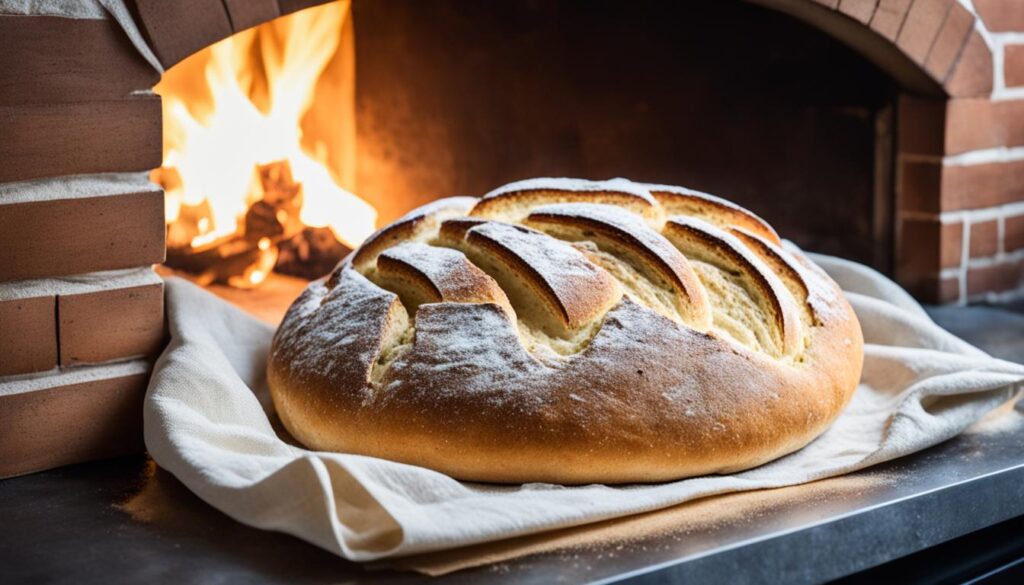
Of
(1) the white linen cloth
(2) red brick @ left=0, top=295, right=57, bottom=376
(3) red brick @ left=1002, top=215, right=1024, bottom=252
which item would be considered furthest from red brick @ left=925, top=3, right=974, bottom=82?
(2) red brick @ left=0, top=295, right=57, bottom=376

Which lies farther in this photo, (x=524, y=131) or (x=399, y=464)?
(x=524, y=131)

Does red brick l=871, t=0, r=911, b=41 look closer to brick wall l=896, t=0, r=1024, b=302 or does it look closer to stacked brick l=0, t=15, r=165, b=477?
brick wall l=896, t=0, r=1024, b=302

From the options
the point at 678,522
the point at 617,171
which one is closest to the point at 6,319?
the point at 678,522

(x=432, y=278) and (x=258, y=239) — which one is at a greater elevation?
(x=432, y=278)

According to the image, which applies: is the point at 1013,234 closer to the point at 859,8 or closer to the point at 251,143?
the point at 859,8

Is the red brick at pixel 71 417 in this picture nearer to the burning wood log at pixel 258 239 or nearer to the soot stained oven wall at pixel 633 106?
the burning wood log at pixel 258 239

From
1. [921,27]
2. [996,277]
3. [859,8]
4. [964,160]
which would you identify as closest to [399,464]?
[859,8]

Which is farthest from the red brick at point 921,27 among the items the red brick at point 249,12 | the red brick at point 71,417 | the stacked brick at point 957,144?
the red brick at point 71,417
